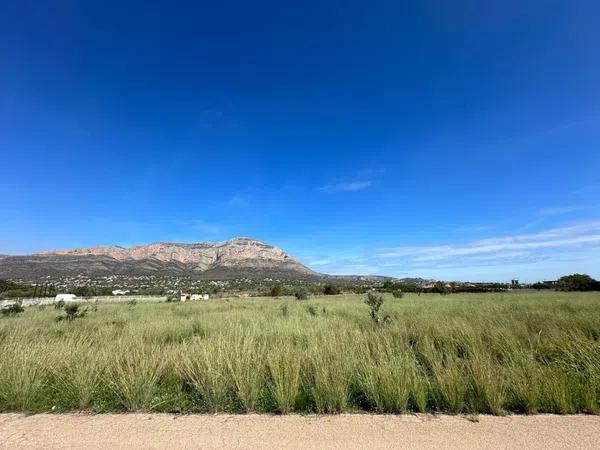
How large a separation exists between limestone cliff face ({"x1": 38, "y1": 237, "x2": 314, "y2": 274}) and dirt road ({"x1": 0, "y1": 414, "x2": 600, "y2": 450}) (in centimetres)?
12644

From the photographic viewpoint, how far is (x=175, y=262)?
142 metres

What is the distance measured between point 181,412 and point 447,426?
3494mm

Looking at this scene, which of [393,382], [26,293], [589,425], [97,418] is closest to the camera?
[589,425]

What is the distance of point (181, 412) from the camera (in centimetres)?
500

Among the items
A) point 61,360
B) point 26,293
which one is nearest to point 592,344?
point 61,360

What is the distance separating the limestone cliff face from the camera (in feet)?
452

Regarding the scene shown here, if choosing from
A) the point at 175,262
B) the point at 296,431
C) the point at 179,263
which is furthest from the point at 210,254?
the point at 296,431

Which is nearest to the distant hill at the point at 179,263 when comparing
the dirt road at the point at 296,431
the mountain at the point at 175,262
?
the mountain at the point at 175,262

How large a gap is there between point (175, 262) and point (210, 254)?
22135 mm

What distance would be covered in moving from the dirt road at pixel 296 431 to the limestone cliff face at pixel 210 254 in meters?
126

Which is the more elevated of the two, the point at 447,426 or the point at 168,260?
the point at 168,260

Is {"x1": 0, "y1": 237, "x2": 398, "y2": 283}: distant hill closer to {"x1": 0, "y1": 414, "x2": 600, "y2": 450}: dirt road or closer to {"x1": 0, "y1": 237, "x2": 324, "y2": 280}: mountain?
{"x1": 0, "y1": 237, "x2": 324, "y2": 280}: mountain

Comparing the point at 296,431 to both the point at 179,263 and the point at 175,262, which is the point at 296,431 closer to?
the point at 179,263

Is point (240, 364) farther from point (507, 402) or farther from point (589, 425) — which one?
point (589, 425)
